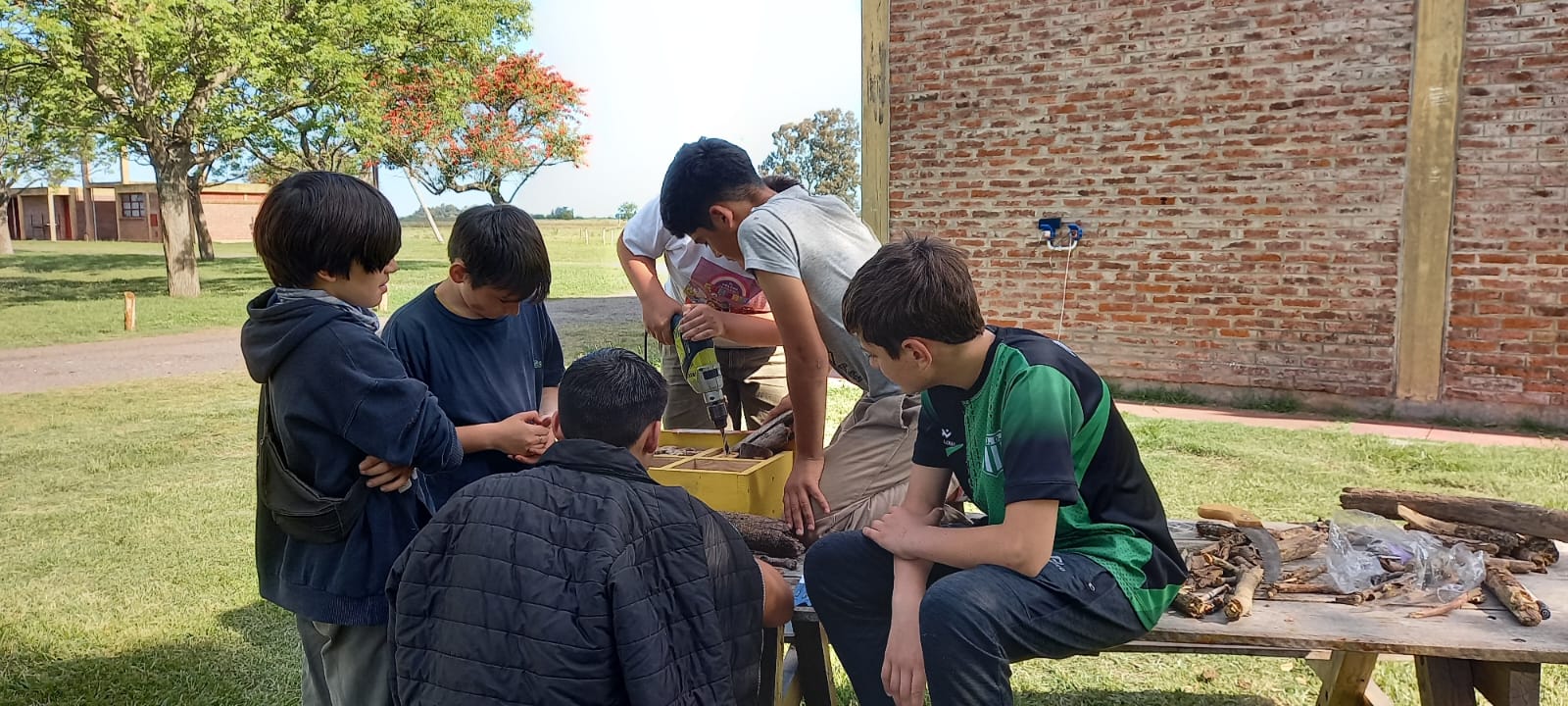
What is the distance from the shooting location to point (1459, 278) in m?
7.86

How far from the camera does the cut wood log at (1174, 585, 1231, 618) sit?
244 cm

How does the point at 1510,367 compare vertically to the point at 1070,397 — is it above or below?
below

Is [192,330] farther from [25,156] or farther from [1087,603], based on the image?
[25,156]

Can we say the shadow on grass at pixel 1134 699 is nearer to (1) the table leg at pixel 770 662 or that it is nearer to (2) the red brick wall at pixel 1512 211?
(1) the table leg at pixel 770 662

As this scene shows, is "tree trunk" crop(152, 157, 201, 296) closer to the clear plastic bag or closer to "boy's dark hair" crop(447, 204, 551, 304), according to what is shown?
"boy's dark hair" crop(447, 204, 551, 304)

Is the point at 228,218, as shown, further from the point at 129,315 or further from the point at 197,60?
the point at 129,315

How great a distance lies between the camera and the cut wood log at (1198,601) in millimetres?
2438

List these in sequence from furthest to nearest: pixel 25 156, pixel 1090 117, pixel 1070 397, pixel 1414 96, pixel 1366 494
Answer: pixel 25 156 → pixel 1090 117 → pixel 1414 96 → pixel 1366 494 → pixel 1070 397

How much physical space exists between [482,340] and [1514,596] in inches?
103

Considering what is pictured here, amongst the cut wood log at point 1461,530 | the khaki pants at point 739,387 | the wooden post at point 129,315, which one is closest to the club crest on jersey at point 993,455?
the cut wood log at point 1461,530

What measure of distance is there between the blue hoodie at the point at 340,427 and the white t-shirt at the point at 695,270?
1616 millimetres

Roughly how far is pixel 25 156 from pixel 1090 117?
116 feet

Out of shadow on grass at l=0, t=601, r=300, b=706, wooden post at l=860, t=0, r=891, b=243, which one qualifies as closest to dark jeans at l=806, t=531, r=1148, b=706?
shadow on grass at l=0, t=601, r=300, b=706

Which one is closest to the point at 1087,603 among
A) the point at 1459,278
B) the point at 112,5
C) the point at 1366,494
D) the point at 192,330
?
the point at 1366,494
